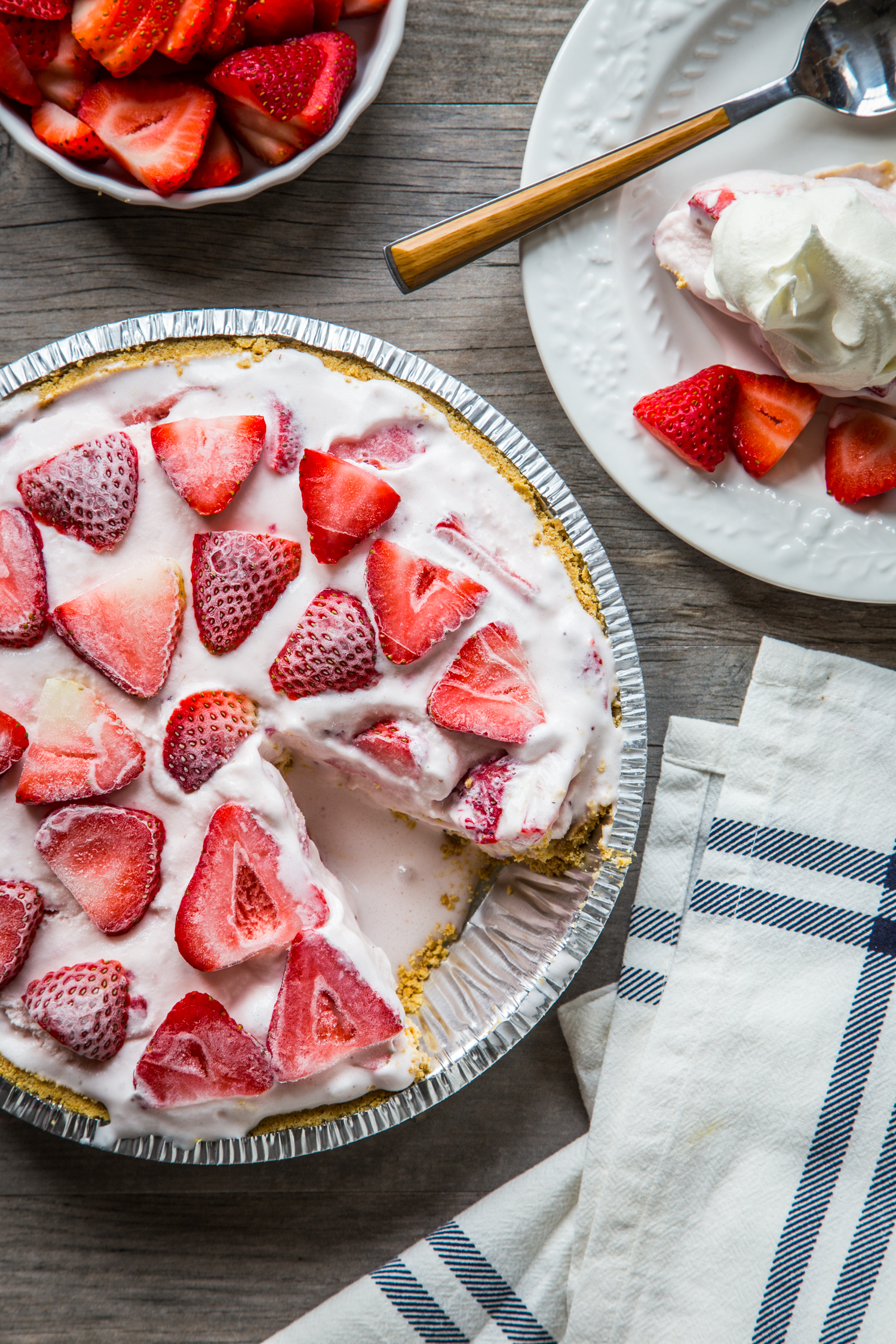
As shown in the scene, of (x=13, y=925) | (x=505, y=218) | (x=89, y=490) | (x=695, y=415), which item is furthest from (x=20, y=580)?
(x=695, y=415)

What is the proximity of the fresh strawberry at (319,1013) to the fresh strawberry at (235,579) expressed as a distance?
0.61 meters

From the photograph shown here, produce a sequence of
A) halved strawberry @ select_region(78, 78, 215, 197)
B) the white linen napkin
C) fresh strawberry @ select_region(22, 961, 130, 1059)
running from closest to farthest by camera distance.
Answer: fresh strawberry @ select_region(22, 961, 130, 1059) < halved strawberry @ select_region(78, 78, 215, 197) < the white linen napkin

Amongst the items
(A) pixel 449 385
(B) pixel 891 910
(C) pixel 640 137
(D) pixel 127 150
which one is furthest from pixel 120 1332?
(C) pixel 640 137

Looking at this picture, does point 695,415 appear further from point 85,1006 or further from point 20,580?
point 85,1006

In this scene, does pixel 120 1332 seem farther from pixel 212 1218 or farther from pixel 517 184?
pixel 517 184

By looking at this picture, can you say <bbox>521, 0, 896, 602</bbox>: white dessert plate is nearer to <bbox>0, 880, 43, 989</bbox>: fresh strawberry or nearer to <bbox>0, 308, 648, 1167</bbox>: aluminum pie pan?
<bbox>0, 308, 648, 1167</bbox>: aluminum pie pan

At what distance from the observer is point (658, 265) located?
2193mm

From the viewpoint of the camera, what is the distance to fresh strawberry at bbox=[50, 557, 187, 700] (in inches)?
73.5

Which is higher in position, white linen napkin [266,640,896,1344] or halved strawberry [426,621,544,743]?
halved strawberry [426,621,544,743]

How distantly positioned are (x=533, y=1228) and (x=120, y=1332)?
104 centimetres

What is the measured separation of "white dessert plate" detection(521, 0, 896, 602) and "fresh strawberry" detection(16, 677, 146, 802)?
117cm

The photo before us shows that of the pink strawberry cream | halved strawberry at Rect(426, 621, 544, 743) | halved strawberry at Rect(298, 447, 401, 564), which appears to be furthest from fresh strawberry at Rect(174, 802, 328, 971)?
halved strawberry at Rect(298, 447, 401, 564)

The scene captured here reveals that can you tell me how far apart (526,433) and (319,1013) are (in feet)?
4.45

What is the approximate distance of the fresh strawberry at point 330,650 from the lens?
1844 millimetres
